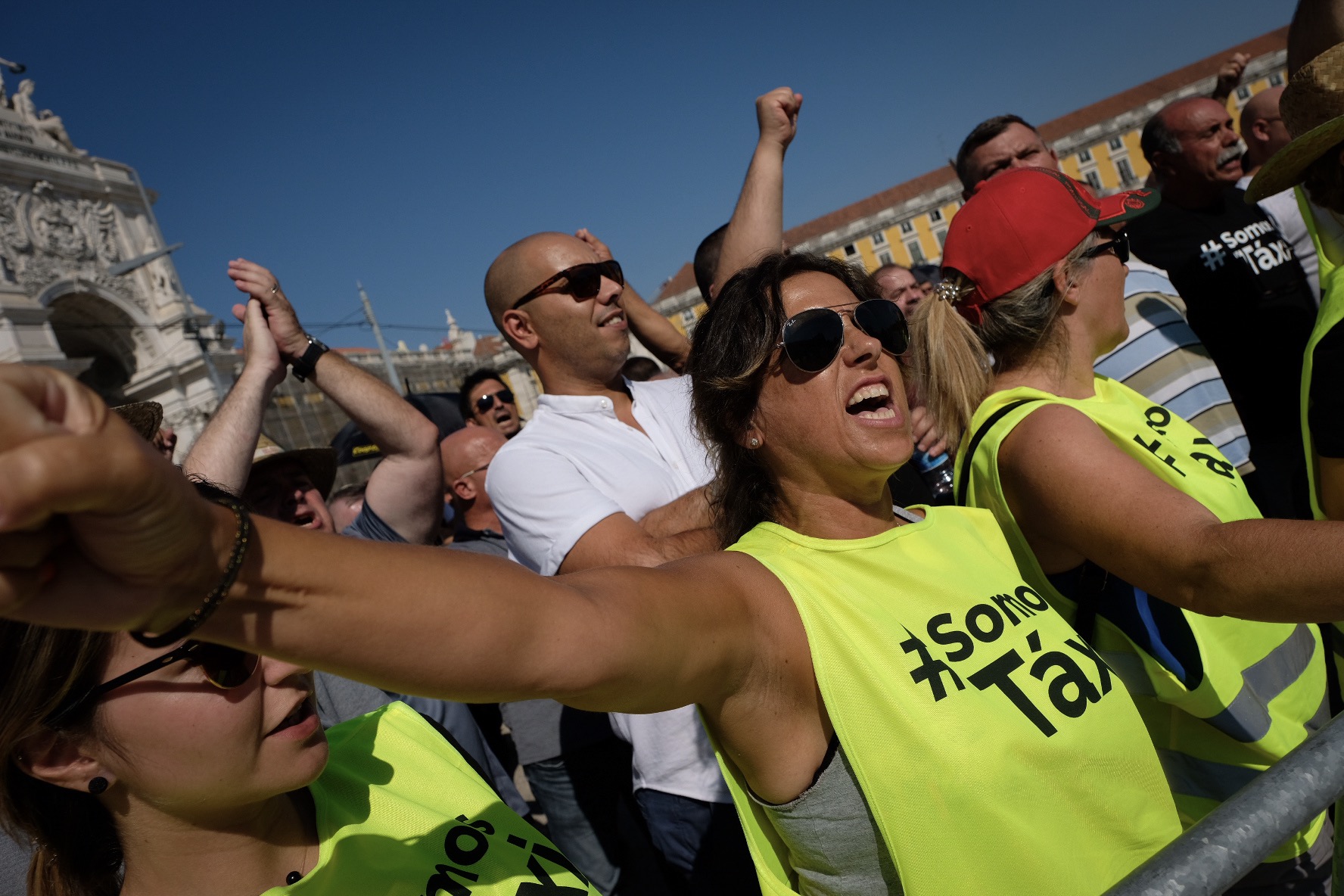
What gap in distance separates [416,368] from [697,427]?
40.7 m

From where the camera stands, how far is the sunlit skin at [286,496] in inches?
117

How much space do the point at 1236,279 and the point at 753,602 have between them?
143 inches

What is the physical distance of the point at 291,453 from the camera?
302 centimetres

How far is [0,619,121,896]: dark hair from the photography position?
45.9 inches

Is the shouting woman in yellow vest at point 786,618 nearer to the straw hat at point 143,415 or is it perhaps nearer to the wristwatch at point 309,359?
the straw hat at point 143,415

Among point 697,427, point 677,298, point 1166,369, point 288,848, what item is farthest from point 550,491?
point 677,298

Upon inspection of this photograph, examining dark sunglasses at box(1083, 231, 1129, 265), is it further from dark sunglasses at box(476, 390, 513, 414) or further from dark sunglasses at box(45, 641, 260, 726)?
dark sunglasses at box(476, 390, 513, 414)

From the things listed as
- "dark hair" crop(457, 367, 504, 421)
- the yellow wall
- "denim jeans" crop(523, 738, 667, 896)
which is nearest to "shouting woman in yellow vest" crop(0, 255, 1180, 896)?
"denim jeans" crop(523, 738, 667, 896)

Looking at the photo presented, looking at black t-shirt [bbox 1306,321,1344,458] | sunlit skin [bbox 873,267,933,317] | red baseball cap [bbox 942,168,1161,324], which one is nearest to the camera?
black t-shirt [bbox 1306,321,1344,458]

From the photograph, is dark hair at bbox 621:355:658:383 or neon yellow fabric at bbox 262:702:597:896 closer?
neon yellow fabric at bbox 262:702:597:896

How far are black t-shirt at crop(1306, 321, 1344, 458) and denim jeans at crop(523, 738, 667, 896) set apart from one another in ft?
8.01

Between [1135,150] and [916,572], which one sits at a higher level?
[1135,150]

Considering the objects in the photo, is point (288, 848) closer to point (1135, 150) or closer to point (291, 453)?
point (291, 453)

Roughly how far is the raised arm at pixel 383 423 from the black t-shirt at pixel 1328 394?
2.61m
